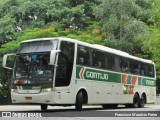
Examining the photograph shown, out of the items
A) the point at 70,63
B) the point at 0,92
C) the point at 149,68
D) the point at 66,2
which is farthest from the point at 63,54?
the point at 66,2

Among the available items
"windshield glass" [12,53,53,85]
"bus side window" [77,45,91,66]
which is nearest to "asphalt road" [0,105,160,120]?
"windshield glass" [12,53,53,85]

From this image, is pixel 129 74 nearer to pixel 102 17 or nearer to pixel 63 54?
pixel 63 54

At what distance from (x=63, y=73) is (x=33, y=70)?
1.36 m

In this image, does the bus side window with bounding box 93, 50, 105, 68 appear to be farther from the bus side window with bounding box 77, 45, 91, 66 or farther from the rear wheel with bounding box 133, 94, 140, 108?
the rear wheel with bounding box 133, 94, 140, 108

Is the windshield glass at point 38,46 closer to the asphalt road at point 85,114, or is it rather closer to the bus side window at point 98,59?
the asphalt road at point 85,114

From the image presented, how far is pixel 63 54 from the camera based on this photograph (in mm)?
17031

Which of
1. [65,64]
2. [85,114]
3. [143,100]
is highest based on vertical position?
[65,64]

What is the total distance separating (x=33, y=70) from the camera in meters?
16.6

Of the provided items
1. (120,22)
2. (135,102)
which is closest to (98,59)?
(135,102)

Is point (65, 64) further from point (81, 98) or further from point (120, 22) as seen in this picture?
point (120, 22)

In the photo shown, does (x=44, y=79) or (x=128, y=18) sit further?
(x=128, y=18)

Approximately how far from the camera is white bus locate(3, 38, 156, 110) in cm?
1634

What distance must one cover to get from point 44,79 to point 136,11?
2086 centimetres

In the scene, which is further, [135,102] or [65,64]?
[135,102]
